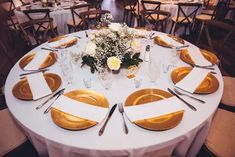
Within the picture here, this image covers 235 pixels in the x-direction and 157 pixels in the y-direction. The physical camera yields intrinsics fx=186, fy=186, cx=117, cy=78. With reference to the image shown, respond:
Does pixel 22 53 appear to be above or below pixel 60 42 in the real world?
below

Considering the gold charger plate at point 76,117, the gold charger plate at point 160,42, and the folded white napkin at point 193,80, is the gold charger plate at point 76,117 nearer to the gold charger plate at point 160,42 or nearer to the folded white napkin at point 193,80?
the folded white napkin at point 193,80

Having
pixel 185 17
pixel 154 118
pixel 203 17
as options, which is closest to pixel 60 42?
pixel 154 118

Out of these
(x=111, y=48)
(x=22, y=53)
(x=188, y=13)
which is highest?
(x=111, y=48)

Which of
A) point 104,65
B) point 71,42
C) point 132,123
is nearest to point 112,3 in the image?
point 71,42

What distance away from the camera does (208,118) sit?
1.05 meters

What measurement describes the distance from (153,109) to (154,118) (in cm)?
7

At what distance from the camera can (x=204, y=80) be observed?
1298mm

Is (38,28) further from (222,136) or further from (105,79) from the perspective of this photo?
(222,136)

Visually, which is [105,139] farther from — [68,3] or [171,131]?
[68,3]

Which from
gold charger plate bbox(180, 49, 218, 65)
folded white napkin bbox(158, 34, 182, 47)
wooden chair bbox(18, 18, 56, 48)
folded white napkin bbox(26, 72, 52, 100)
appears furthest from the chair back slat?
folded white napkin bbox(26, 72, 52, 100)

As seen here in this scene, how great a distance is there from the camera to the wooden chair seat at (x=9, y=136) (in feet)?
4.28

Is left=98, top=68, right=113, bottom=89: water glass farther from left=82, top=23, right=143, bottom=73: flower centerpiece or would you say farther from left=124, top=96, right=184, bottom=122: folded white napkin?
left=124, top=96, right=184, bottom=122: folded white napkin

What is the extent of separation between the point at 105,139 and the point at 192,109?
531 mm

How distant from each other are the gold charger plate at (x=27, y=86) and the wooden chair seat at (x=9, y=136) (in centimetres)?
36
